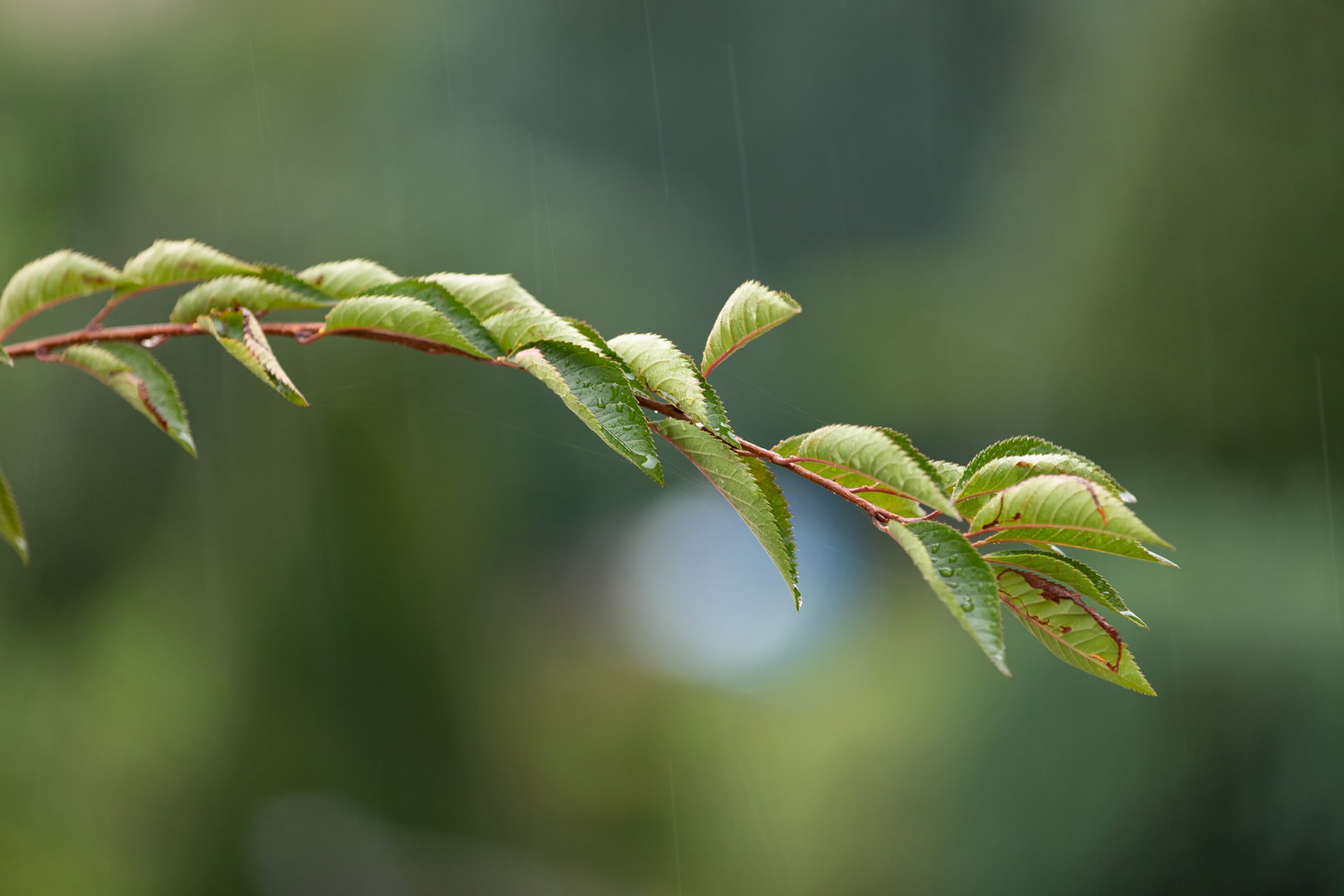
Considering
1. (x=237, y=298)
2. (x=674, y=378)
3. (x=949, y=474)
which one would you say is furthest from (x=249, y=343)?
(x=949, y=474)

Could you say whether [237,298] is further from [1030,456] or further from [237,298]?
[1030,456]

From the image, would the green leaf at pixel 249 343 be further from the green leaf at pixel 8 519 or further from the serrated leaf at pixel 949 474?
the serrated leaf at pixel 949 474

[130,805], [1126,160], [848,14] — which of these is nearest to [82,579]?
[130,805]

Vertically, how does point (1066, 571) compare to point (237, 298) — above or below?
below

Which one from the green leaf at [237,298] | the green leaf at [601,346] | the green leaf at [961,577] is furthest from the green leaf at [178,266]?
the green leaf at [961,577]

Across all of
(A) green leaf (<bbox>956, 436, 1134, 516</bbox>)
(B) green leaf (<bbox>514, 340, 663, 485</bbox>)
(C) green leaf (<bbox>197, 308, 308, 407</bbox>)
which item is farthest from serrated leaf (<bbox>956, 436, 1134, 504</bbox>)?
(C) green leaf (<bbox>197, 308, 308, 407</bbox>)

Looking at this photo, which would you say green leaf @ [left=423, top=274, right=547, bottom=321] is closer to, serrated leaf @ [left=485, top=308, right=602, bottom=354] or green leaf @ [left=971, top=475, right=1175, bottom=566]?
serrated leaf @ [left=485, top=308, right=602, bottom=354]
